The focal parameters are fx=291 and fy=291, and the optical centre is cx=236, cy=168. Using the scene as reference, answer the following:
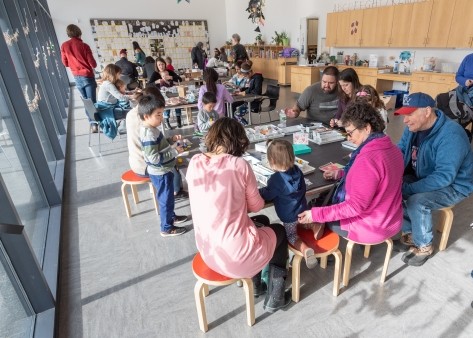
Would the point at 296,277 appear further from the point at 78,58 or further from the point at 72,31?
the point at 72,31

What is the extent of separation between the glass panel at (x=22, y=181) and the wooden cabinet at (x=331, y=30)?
7.22 m

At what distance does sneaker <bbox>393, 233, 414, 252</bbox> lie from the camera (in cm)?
232

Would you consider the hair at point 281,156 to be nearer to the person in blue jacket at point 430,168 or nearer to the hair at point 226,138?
the hair at point 226,138

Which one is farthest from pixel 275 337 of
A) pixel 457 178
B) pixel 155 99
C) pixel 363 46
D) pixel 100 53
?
pixel 100 53

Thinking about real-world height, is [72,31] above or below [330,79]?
above

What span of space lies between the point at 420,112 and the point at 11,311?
2.80 metres

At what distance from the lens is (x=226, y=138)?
4.88 feet

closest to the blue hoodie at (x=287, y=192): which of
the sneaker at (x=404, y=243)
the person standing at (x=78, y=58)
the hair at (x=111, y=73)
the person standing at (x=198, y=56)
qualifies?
the sneaker at (x=404, y=243)

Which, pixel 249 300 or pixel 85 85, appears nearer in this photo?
pixel 249 300

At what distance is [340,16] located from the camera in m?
7.14

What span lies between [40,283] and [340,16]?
26.0 feet

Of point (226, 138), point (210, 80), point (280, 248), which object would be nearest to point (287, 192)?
point (280, 248)

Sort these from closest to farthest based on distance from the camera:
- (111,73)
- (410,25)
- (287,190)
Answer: (287,190)
(111,73)
(410,25)

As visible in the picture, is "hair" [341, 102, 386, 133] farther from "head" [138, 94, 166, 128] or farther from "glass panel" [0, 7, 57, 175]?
"glass panel" [0, 7, 57, 175]
